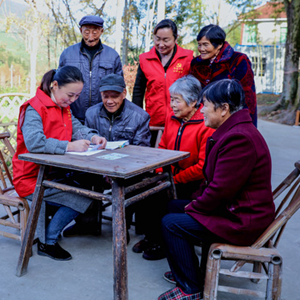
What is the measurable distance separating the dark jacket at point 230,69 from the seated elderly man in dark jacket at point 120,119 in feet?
2.23

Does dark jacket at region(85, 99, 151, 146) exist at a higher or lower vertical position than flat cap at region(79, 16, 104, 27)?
lower

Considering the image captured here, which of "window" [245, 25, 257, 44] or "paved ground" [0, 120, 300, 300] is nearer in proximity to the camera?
"paved ground" [0, 120, 300, 300]

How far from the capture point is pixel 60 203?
2477 millimetres

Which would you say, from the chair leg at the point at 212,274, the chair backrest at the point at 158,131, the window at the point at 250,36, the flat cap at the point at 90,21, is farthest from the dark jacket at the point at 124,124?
the window at the point at 250,36

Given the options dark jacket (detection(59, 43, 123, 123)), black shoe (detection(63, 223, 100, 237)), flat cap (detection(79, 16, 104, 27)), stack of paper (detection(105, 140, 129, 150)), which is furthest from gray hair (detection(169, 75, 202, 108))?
black shoe (detection(63, 223, 100, 237))

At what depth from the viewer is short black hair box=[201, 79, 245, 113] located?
6.29 feet

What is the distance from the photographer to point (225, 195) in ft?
6.01

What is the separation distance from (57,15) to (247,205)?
32.6 ft

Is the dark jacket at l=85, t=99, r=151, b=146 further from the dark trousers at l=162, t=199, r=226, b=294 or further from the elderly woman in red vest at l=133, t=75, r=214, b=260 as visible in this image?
the dark trousers at l=162, t=199, r=226, b=294

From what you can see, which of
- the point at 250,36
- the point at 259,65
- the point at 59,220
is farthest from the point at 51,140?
the point at 250,36

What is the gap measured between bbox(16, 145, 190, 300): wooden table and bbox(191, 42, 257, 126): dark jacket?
0.95 meters

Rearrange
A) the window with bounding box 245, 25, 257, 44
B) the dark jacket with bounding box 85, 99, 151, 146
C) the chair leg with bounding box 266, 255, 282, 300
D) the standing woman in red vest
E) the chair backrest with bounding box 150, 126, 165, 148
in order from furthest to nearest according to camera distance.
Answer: the window with bounding box 245, 25, 257, 44, the standing woman in red vest, the chair backrest with bounding box 150, 126, 165, 148, the dark jacket with bounding box 85, 99, 151, 146, the chair leg with bounding box 266, 255, 282, 300

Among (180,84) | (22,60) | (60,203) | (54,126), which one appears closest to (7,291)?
(60,203)

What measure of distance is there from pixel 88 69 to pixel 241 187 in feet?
6.52
